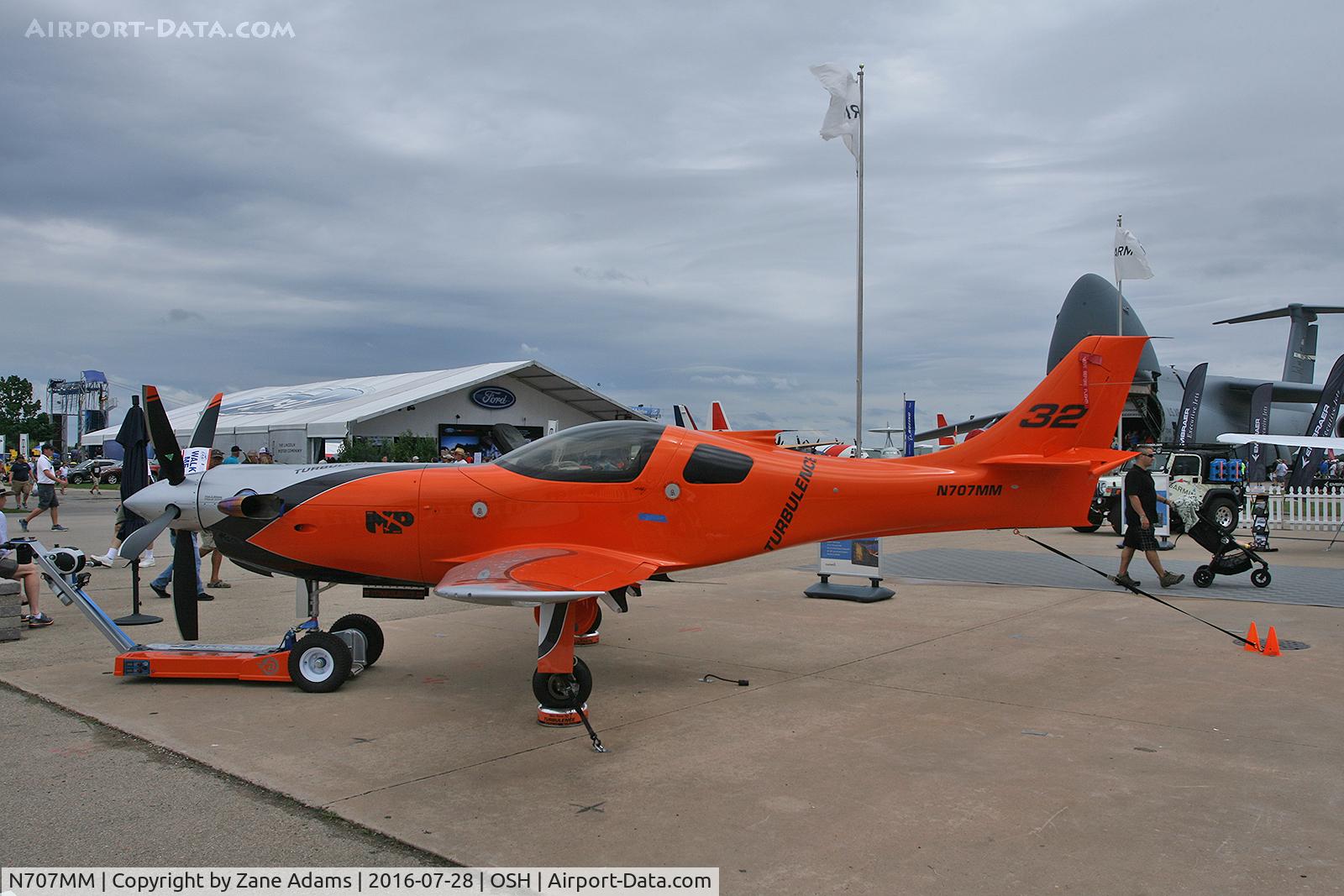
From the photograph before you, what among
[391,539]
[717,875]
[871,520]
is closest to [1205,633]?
[871,520]

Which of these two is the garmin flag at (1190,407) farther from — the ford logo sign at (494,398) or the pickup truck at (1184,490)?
the ford logo sign at (494,398)

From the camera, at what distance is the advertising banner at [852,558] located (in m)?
11.1

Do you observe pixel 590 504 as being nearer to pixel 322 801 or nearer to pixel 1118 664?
pixel 322 801

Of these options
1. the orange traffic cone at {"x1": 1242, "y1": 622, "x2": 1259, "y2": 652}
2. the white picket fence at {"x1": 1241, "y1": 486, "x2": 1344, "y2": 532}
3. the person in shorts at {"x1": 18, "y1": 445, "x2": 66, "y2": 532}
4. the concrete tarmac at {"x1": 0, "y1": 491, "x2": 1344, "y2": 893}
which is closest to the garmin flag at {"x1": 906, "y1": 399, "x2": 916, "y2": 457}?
the white picket fence at {"x1": 1241, "y1": 486, "x2": 1344, "y2": 532}

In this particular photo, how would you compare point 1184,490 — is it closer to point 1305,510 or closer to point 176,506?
point 1305,510

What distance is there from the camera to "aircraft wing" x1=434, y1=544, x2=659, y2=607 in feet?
17.7

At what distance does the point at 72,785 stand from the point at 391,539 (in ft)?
8.52

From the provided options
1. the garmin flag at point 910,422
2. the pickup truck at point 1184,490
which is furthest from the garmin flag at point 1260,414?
the garmin flag at point 910,422

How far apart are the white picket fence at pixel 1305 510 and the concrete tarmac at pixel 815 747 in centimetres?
1279

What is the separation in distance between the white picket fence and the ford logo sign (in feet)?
102

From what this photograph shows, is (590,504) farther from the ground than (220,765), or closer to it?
farther from the ground

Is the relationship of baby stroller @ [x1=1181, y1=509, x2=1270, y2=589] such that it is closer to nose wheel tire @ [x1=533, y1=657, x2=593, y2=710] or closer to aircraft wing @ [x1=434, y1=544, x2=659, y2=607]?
aircraft wing @ [x1=434, y1=544, x2=659, y2=607]

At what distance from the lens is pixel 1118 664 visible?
24.1ft

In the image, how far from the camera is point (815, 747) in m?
5.25
